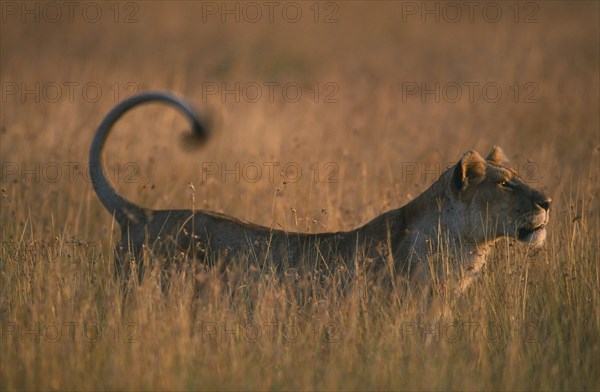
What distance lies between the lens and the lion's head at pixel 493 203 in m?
5.70

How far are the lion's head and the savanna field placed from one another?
0.98ft

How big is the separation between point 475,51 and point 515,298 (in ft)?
40.1

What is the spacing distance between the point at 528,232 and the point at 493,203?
10.6 inches

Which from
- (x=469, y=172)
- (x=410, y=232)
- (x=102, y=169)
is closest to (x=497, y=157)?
(x=469, y=172)

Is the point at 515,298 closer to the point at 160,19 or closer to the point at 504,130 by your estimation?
the point at 504,130

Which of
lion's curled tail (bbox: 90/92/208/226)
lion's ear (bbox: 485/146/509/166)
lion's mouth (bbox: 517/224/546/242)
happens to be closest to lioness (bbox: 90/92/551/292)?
lion's mouth (bbox: 517/224/546/242)

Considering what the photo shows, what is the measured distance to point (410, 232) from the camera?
5898mm

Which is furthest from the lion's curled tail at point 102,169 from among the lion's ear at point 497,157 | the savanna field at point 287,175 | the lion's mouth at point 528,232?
the lion's mouth at point 528,232

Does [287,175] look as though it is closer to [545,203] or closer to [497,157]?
[497,157]

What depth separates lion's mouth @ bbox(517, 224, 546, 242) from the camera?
572cm

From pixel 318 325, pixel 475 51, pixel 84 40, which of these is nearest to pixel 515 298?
pixel 318 325

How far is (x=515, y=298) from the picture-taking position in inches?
222

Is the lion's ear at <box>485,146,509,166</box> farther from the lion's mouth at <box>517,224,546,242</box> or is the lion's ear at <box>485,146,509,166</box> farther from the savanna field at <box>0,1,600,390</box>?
the lion's mouth at <box>517,224,546,242</box>

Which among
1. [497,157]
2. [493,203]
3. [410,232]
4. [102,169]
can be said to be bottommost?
[410,232]
